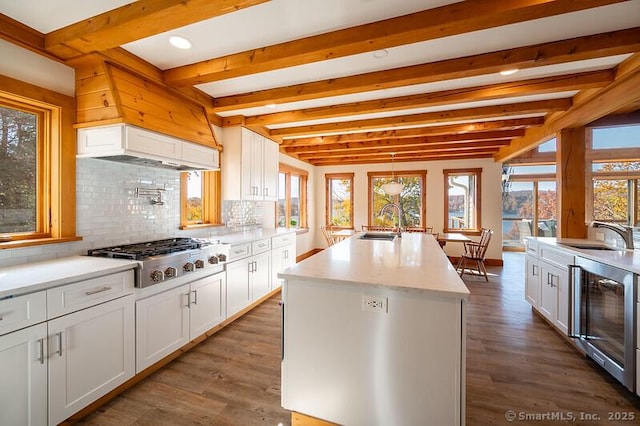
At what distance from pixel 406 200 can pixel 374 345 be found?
593 centimetres

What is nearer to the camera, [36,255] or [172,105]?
[36,255]

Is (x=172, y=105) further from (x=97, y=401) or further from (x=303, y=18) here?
(x=97, y=401)

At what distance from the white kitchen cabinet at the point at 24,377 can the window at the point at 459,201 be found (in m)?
6.85

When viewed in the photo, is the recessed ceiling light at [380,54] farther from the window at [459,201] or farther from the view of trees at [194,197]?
the window at [459,201]

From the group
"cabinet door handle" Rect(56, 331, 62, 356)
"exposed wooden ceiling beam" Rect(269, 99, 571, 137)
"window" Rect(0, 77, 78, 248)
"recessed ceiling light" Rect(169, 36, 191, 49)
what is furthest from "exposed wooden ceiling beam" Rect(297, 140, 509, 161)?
"cabinet door handle" Rect(56, 331, 62, 356)

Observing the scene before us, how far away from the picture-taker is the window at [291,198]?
600cm

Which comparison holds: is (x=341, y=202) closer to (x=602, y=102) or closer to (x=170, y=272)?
(x=602, y=102)

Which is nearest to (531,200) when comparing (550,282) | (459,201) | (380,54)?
(459,201)

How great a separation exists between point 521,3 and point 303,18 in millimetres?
1280

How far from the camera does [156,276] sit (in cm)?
207

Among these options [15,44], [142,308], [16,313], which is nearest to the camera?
[16,313]

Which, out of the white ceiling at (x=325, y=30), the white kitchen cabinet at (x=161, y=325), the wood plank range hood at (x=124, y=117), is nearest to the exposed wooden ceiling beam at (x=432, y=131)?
the white ceiling at (x=325, y=30)

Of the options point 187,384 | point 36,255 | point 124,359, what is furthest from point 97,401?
point 36,255

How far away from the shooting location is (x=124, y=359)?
193 cm
